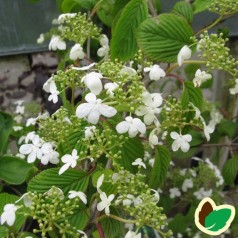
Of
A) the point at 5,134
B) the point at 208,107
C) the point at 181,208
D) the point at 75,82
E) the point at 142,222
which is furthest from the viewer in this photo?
the point at 181,208

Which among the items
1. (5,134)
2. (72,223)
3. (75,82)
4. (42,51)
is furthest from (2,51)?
(72,223)

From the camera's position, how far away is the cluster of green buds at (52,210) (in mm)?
640

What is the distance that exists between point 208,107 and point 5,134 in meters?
0.55

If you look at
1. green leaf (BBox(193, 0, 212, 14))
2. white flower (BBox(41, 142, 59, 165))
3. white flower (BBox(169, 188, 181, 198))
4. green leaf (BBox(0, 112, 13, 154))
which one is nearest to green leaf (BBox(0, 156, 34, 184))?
green leaf (BBox(0, 112, 13, 154))

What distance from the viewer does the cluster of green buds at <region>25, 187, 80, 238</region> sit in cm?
64

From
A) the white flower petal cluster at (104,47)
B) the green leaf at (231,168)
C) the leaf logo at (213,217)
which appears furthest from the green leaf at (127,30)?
the green leaf at (231,168)

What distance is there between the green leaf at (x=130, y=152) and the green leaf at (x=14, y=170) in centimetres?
26

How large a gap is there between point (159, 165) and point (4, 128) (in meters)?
0.39

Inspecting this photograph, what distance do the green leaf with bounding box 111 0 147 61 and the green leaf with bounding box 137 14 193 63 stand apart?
0.8 inches

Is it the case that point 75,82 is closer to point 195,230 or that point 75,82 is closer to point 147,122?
point 147,122

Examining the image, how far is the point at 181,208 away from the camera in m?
1.70

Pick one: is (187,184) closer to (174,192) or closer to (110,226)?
(174,192)

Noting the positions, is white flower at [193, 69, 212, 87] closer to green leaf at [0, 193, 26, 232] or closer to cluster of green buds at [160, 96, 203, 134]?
cluster of green buds at [160, 96, 203, 134]

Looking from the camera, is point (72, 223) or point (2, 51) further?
point (2, 51)
